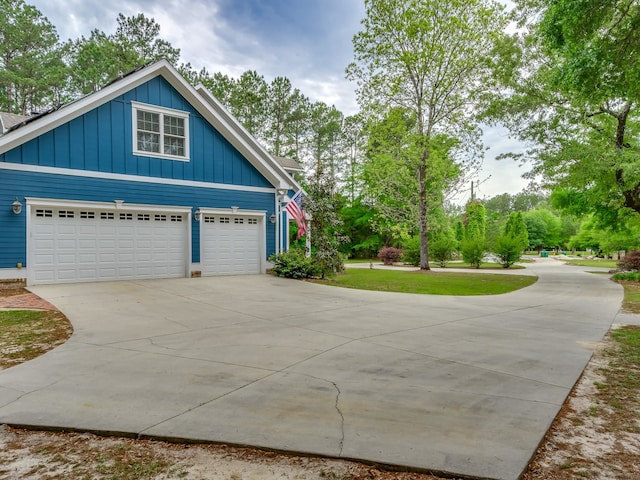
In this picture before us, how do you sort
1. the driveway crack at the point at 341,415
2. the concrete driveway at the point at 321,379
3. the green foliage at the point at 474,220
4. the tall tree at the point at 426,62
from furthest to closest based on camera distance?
the green foliage at the point at 474,220, the tall tree at the point at 426,62, the concrete driveway at the point at 321,379, the driveway crack at the point at 341,415

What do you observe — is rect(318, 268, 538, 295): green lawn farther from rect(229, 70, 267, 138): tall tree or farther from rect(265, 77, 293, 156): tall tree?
rect(265, 77, 293, 156): tall tree

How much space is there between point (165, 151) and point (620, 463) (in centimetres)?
1321

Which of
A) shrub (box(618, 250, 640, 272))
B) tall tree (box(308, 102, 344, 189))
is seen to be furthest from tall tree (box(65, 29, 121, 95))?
shrub (box(618, 250, 640, 272))

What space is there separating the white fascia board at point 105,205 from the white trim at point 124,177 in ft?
2.49

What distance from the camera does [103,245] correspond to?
11.6 metres

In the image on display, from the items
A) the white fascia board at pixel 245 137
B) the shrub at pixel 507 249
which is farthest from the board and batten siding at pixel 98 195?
the shrub at pixel 507 249

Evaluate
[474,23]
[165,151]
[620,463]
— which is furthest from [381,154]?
[620,463]

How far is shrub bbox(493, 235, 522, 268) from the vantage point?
2327 cm

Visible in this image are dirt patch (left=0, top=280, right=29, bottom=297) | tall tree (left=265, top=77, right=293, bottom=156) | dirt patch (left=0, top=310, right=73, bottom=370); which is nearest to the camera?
dirt patch (left=0, top=310, right=73, bottom=370)

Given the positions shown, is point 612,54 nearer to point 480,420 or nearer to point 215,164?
point 480,420

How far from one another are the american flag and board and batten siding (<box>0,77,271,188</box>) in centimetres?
155

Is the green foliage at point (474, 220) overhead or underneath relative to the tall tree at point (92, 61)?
underneath

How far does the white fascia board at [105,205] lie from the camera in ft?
34.4

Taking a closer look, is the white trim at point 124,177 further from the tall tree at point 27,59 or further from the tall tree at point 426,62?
the tall tree at point 27,59
